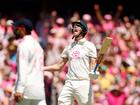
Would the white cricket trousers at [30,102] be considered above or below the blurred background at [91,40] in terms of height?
below

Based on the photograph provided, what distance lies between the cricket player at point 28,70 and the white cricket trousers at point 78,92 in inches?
15.4

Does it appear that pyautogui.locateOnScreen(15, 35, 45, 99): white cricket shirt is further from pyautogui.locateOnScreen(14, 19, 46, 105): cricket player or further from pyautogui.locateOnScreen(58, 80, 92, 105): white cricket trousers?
pyautogui.locateOnScreen(58, 80, 92, 105): white cricket trousers

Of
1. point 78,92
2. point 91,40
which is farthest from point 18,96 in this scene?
point 91,40

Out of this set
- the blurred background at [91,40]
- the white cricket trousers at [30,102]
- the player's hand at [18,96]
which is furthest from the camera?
the blurred background at [91,40]

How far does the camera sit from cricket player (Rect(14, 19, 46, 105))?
11.1 meters

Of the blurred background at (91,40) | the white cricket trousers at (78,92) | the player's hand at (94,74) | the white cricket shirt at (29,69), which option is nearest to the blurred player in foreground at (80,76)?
the white cricket trousers at (78,92)

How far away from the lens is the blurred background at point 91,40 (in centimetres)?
1551

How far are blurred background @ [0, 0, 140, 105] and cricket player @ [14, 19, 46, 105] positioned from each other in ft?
1.02

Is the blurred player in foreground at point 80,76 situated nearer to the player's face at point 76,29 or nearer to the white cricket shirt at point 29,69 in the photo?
the player's face at point 76,29

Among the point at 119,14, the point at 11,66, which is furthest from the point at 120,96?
the point at 119,14

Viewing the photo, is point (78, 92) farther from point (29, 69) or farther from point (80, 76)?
point (29, 69)

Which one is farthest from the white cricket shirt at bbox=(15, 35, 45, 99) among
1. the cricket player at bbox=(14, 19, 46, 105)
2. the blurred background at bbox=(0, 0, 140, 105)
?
the blurred background at bbox=(0, 0, 140, 105)

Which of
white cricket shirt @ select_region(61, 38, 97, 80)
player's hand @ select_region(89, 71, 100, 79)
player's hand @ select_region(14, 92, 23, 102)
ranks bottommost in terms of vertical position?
player's hand @ select_region(14, 92, 23, 102)

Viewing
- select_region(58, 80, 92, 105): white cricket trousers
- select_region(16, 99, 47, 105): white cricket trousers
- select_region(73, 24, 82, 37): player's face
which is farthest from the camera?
select_region(73, 24, 82, 37): player's face
